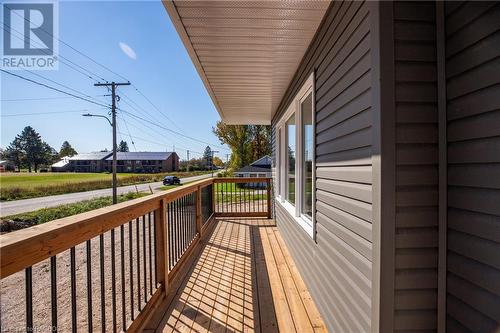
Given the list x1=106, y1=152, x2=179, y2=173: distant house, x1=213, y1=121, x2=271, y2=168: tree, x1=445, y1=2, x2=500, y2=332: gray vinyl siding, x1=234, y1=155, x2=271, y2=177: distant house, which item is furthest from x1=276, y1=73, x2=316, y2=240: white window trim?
x1=106, y1=152, x2=179, y2=173: distant house

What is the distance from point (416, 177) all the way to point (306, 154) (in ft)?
5.79

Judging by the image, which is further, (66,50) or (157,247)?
(66,50)

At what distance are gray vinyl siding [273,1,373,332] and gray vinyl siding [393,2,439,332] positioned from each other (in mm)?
144

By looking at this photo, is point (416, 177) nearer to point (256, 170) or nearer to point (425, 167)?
point (425, 167)

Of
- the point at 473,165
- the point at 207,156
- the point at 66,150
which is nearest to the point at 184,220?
the point at 473,165

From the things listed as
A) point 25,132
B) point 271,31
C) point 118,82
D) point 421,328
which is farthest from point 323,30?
point 25,132

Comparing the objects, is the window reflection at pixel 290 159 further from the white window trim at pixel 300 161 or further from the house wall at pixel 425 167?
the house wall at pixel 425 167

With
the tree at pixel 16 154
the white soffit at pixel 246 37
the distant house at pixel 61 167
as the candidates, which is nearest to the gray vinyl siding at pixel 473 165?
the white soffit at pixel 246 37

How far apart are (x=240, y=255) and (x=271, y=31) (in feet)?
8.88

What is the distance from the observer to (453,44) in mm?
1166

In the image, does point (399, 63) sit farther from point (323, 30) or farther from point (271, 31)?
point (271, 31)

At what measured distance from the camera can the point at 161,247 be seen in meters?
2.44

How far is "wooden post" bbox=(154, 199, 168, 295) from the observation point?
243 cm

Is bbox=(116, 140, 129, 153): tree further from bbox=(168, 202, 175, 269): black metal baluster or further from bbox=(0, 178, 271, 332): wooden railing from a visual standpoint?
bbox=(168, 202, 175, 269): black metal baluster
